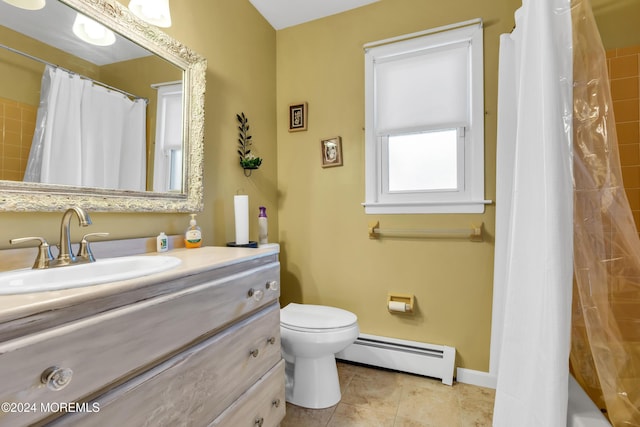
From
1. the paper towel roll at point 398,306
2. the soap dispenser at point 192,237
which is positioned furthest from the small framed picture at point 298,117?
the paper towel roll at point 398,306

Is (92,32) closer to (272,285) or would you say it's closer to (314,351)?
(272,285)

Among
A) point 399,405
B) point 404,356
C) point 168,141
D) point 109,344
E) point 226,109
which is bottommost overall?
point 399,405

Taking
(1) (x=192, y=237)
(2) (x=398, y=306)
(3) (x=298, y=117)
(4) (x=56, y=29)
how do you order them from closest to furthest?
(4) (x=56, y=29) → (1) (x=192, y=237) → (2) (x=398, y=306) → (3) (x=298, y=117)

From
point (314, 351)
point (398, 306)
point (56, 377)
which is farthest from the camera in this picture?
point (398, 306)

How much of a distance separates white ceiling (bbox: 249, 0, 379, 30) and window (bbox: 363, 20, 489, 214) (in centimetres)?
36

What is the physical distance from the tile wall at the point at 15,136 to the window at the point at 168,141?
453 millimetres

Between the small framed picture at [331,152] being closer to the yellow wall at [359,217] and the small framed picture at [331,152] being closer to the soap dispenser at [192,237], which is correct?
the yellow wall at [359,217]

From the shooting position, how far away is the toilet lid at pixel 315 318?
1.57 meters

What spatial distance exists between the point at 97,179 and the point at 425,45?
1982mm

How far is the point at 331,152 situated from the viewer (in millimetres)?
2162

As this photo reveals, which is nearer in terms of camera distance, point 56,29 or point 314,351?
point 56,29

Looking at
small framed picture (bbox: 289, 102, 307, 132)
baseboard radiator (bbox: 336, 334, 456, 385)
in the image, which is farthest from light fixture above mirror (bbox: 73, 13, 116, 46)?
baseboard radiator (bbox: 336, 334, 456, 385)

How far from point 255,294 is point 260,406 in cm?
45

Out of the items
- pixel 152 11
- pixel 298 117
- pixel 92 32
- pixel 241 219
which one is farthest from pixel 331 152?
pixel 92 32
